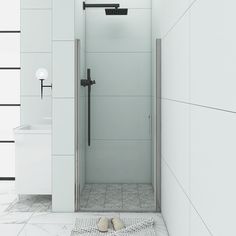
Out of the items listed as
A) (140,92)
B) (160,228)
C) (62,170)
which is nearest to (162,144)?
(160,228)

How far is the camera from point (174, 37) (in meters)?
2.32

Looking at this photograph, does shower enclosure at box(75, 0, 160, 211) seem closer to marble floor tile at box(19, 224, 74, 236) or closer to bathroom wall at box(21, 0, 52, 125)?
bathroom wall at box(21, 0, 52, 125)

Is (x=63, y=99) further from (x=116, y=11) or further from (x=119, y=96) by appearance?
(x=116, y=11)

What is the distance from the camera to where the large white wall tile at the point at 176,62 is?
6.20 ft

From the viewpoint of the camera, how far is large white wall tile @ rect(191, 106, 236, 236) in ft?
3.59

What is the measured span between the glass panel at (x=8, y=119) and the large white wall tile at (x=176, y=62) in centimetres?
208

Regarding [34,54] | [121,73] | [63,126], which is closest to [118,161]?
[121,73]

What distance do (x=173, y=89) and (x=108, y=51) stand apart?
1.89m

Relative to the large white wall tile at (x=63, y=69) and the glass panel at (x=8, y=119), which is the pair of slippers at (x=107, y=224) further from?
the glass panel at (x=8, y=119)

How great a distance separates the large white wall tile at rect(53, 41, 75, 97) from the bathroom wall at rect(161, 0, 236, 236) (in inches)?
35.7

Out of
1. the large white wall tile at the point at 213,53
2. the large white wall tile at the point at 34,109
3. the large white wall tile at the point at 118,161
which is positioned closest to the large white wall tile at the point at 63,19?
the large white wall tile at the point at 34,109

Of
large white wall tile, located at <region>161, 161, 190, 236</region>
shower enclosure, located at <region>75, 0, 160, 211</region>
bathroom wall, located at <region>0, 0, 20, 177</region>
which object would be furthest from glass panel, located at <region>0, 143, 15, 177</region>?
large white wall tile, located at <region>161, 161, 190, 236</region>

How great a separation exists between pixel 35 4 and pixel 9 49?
24.4 inches

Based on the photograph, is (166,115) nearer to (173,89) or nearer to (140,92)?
(173,89)
